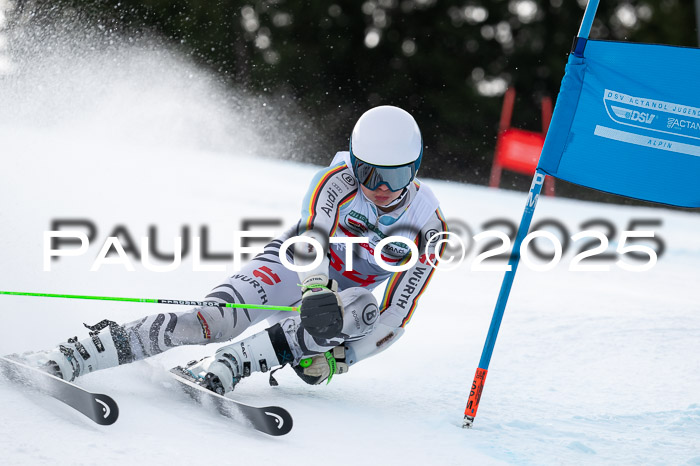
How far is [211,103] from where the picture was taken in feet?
59.9

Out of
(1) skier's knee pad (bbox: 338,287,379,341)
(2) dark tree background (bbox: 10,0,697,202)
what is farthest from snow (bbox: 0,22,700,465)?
(2) dark tree background (bbox: 10,0,697,202)

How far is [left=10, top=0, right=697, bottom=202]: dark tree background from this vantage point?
68.6 ft

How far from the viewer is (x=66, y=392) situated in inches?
112

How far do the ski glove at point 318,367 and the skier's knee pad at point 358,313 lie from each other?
12cm

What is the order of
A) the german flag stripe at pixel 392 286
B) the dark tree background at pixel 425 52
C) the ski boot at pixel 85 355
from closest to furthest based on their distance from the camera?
the ski boot at pixel 85 355
the german flag stripe at pixel 392 286
the dark tree background at pixel 425 52

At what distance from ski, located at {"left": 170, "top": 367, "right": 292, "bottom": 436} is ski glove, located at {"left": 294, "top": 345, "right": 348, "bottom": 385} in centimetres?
57

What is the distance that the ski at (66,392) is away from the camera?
8.93 ft

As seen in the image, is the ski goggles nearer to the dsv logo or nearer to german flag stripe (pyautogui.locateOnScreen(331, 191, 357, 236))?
german flag stripe (pyautogui.locateOnScreen(331, 191, 357, 236))

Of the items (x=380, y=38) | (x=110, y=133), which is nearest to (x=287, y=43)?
(x=380, y=38)

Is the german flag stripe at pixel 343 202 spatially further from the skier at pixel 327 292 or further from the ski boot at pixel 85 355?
the ski boot at pixel 85 355

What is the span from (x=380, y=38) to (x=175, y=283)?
17190 mm

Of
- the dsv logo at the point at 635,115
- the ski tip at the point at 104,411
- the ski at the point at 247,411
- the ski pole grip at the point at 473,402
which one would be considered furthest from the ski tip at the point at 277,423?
the dsv logo at the point at 635,115

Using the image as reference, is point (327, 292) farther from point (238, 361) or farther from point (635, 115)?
point (635, 115)

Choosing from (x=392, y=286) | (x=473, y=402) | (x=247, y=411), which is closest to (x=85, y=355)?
(x=247, y=411)
